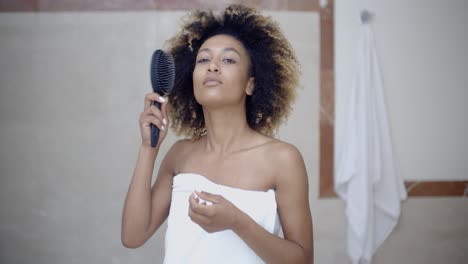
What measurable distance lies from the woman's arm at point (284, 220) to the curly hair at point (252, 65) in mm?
248

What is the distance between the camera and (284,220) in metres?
1.24

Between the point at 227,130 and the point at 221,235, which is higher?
the point at 227,130

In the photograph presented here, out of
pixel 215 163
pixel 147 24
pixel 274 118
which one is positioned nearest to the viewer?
pixel 215 163

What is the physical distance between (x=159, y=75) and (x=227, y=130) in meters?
0.25

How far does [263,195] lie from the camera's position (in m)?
1.22

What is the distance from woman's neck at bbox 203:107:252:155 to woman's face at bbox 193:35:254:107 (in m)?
0.04

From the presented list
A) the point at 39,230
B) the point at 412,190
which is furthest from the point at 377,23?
the point at 39,230

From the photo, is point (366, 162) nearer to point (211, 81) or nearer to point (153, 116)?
point (211, 81)

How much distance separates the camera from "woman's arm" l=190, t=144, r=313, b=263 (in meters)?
1.08

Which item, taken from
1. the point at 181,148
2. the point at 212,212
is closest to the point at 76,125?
the point at 181,148

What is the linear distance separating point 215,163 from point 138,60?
54.0 inches

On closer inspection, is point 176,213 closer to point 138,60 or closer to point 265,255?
point 265,255

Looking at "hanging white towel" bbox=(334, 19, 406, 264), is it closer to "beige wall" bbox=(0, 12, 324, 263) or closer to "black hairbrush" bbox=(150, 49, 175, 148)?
"beige wall" bbox=(0, 12, 324, 263)

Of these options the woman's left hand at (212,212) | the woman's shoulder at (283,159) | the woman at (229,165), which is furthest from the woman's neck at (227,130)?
the woman's left hand at (212,212)
